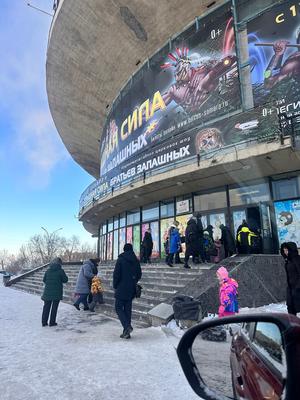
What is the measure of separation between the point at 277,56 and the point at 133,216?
12408 millimetres

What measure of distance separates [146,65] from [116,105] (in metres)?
4.47

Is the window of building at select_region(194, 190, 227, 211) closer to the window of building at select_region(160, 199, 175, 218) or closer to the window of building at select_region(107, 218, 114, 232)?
the window of building at select_region(160, 199, 175, 218)

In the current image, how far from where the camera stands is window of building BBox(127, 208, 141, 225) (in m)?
20.9

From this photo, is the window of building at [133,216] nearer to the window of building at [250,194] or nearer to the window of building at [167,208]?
the window of building at [167,208]

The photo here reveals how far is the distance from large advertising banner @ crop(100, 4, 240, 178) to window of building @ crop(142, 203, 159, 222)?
3024mm

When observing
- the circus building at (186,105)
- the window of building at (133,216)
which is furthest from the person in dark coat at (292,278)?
the window of building at (133,216)

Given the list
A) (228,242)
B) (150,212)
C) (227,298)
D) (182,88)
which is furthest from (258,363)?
(150,212)

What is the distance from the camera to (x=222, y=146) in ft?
43.6

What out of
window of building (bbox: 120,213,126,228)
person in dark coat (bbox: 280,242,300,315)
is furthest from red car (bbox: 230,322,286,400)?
window of building (bbox: 120,213,126,228)

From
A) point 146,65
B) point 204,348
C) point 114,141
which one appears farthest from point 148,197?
point 204,348

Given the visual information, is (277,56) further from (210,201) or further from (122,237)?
(122,237)

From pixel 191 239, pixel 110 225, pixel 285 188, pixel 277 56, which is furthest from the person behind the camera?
pixel 110 225

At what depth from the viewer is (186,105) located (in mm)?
17297

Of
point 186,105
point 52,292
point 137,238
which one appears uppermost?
point 186,105
